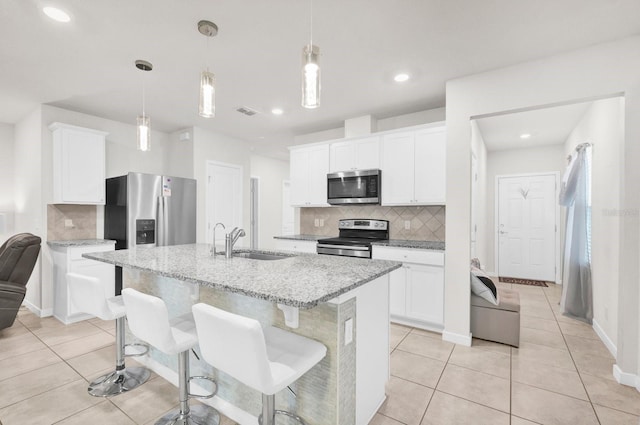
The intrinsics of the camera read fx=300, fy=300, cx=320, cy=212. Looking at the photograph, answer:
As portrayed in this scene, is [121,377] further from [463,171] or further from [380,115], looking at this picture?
[380,115]

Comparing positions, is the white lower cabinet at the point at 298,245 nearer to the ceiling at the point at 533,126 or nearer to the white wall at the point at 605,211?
the ceiling at the point at 533,126

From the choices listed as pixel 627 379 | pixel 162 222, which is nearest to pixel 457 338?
pixel 627 379

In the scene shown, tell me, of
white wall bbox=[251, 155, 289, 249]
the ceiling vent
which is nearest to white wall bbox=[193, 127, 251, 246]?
the ceiling vent

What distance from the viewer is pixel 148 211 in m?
4.02

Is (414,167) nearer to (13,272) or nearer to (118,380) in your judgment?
(118,380)

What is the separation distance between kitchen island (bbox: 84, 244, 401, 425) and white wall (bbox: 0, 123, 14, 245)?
3.54 meters

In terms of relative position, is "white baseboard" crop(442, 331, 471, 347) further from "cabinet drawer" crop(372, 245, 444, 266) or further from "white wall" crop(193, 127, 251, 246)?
"white wall" crop(193, 127, 251, 246)

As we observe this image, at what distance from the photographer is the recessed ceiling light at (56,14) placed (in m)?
2.02

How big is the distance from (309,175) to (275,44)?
7.57 ft

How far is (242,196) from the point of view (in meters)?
5.59

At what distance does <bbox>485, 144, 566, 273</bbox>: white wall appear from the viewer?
5.59 m

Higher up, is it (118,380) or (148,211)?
(148,211)

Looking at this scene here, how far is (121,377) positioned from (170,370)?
0.35 metres

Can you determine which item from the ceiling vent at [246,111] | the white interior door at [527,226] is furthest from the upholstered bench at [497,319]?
the ceiling vent at [246,111]
